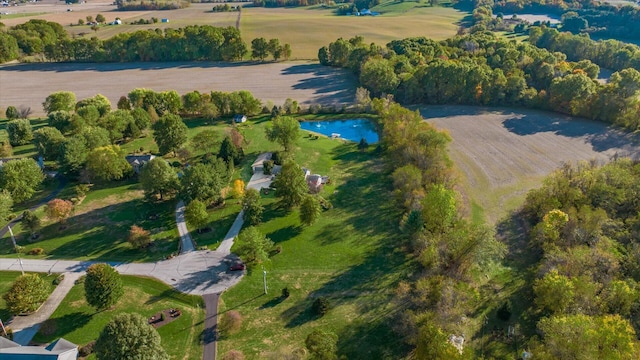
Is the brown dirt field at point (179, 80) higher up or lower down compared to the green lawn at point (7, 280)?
higher up

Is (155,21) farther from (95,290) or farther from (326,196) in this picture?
(95,290)

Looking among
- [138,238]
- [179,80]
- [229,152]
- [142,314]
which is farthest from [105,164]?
[179,80]

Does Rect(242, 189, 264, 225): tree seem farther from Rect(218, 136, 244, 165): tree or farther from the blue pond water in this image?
the blue pond water

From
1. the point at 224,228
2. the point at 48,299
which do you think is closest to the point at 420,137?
the point at 224,228

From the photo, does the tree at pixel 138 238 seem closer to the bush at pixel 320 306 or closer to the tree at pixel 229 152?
the tree at pixel 229 152

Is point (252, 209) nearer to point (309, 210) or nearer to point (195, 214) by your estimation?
point (195, 214)

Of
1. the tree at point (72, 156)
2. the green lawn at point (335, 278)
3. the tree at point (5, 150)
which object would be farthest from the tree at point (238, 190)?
the tree at point (5, 150)
